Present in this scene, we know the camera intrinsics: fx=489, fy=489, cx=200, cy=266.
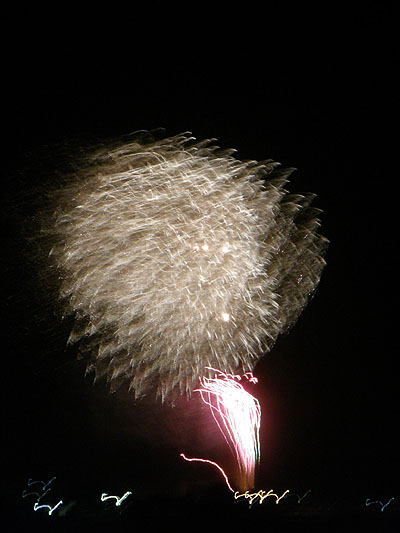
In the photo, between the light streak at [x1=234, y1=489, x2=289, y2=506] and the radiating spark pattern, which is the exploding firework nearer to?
the radiating spark pattern

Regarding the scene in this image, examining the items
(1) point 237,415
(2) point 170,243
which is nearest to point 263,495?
(1) point 237,415

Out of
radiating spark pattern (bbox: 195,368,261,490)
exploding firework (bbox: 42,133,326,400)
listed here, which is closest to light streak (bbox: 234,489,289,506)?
radiating spark pattern (bbox: 195,368,261,490)

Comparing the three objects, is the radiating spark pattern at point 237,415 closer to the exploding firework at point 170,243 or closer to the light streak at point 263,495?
the light streak at point 263,495

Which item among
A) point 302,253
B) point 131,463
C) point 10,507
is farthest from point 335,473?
point 10,507

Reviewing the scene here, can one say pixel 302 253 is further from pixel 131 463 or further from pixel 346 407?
pixel 131 463

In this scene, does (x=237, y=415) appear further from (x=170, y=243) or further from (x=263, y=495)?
(x=170, y=243)

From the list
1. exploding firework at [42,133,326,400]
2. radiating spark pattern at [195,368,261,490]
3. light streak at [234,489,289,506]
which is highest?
exploding firework at [42,133,326,400]
